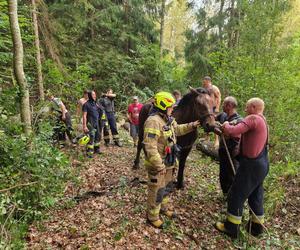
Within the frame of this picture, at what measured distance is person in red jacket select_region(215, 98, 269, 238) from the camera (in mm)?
4426

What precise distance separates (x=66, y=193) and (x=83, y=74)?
34.0 feet

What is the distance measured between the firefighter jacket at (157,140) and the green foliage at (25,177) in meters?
2.05

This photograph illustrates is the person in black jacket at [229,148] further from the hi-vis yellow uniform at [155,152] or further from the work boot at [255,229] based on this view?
the hi-vis yellow uniform at [155,152]

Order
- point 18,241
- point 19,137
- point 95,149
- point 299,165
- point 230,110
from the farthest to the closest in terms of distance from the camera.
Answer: point 95,149 → point 299,165 → point 230,110 → point 19,137 → point 18,241

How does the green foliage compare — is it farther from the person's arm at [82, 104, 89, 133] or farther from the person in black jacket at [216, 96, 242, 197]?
the person in black jacket at [216, 96, 242, 197]

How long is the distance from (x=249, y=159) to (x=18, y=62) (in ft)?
17.1

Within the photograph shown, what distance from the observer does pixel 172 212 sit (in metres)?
5.19

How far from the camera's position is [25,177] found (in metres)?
4.86

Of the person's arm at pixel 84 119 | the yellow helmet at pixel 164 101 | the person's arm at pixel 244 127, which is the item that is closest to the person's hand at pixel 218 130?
the person's arm at pixel 244 127

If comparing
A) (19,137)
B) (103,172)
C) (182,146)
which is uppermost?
(19,137)

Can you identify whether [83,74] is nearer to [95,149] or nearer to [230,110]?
[95,149]

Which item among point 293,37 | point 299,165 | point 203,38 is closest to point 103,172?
point 299,165

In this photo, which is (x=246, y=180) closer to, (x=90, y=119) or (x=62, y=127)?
(x=90, y=119)

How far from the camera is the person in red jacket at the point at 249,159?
4426 millimetres
